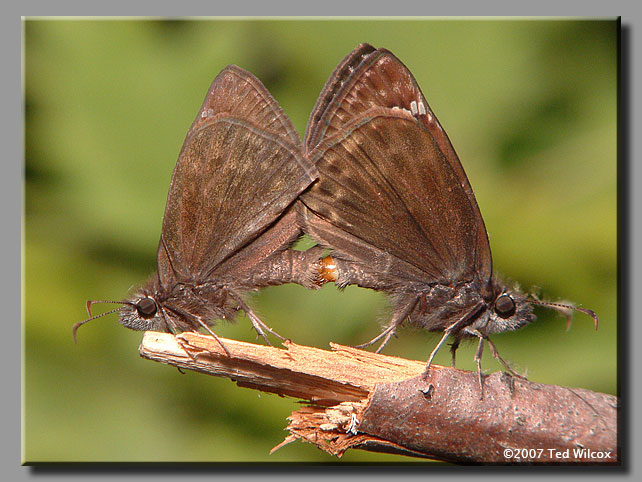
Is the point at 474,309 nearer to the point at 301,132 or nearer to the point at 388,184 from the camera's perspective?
the point at 388,184

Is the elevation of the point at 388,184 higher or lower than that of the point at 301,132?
lower

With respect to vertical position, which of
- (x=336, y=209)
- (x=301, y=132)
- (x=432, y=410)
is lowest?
(x=432, y=410)

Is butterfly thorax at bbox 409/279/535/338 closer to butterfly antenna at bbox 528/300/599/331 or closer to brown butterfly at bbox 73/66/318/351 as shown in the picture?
butterfly antenna at bbox 528/300/599/331

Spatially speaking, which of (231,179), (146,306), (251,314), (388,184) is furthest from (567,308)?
(146,306)

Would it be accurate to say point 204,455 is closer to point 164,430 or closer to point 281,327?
point 164,430

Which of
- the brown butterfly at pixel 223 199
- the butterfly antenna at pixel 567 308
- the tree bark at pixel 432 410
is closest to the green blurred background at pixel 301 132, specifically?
the butterfly antenna at pixel 567 308

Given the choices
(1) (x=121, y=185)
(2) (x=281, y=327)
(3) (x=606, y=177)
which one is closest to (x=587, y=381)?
(3) (x=606, y=177)

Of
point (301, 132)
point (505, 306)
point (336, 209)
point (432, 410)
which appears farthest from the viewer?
point (301, 132)

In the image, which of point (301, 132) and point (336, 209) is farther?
point (301, 132)
